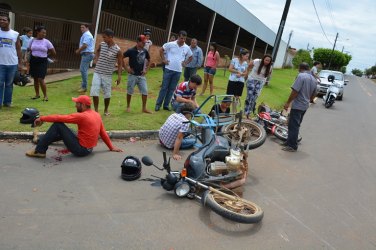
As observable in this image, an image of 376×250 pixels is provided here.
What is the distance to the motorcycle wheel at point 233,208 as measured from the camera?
421 centimetres

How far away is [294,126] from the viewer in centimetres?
815

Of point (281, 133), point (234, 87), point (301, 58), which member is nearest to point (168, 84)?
point (234, 87)

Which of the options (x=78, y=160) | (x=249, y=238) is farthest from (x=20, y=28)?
(x=249, y=238)

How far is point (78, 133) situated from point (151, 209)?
2043 millimetres

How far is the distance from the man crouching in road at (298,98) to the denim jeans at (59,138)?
179 inches

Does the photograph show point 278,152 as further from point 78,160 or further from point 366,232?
point 78,160

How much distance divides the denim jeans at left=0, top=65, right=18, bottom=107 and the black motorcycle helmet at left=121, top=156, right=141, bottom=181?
13.2ft

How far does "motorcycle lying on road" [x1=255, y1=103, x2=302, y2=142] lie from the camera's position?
8.77 metres

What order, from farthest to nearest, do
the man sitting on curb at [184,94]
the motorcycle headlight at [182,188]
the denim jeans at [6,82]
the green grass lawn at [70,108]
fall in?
the denim jeans at [6,82] < the green grass lawn at [70,108] < the man sitting on curb at [184,94] < the motorcycle headlight at [182,188]

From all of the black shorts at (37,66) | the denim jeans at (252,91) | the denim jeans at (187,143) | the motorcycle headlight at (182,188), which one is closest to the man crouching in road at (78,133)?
the denim jeans at (187,143)

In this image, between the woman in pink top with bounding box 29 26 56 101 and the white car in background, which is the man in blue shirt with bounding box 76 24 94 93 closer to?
the woman in pink top with bounding box 29 26 56 101

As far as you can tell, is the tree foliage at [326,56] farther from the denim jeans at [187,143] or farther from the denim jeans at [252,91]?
the denim jeans at [187,143]

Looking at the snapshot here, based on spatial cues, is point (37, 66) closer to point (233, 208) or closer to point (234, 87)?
point (234, 87)

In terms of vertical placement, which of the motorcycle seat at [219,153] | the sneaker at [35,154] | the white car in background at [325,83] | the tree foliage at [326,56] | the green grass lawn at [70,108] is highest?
the tree foliage at [326,56]
